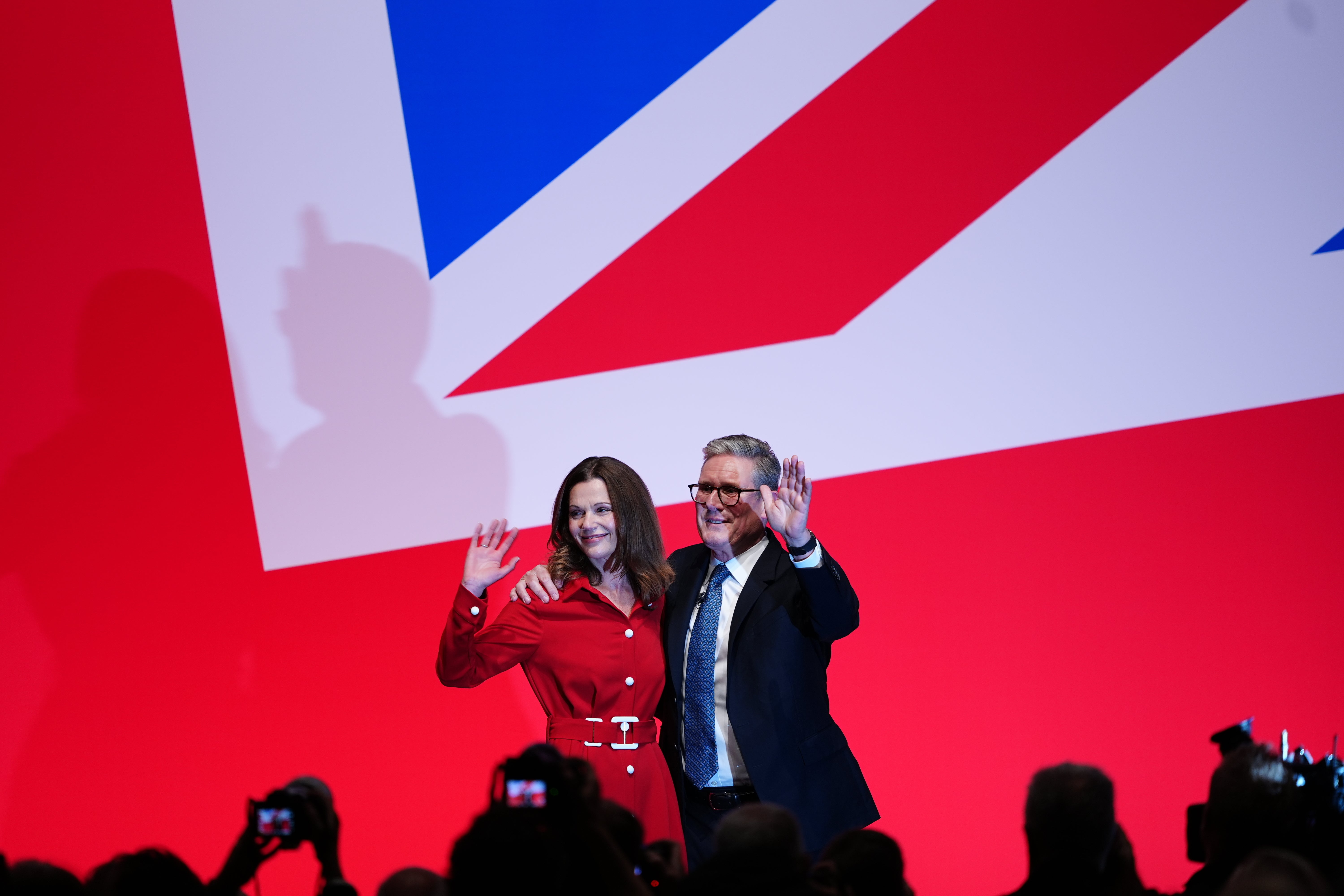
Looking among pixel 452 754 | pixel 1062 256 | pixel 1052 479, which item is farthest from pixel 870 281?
pixel 452 754

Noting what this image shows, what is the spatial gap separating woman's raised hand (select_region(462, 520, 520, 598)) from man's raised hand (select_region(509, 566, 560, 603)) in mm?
41

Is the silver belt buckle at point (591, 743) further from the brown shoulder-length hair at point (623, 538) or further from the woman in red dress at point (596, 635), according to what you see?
the brown shoulder-length hair at point (623, 538)

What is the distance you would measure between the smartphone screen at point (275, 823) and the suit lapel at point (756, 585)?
0.97m

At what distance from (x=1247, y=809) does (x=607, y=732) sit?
1.18 meters

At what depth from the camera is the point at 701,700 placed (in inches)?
98.3

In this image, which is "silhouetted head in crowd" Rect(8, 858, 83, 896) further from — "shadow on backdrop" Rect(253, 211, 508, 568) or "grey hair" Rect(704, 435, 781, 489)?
"shadow on backdrop" Rect(253, 211, 508, 568)

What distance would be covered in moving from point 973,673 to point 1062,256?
1207 mm

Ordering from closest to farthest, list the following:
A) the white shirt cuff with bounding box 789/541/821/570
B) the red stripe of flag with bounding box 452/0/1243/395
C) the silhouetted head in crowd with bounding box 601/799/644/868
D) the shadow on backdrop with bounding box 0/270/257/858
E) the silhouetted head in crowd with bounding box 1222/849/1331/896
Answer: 1. the silhouetted head in crowd with bounding box 1222/849/1331/896
2. the silhouetted head in crowd with bounding box 601/799/644/868
3. the white shirt cuff with bounding box 789/541/821/570
4. the shadow on backdrop with bounding box 0/270/257/858
5. the red stripe of flag with bounding box 452/0/1243/395

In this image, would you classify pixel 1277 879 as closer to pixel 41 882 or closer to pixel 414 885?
pixel 414 885

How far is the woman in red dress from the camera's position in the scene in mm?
2438

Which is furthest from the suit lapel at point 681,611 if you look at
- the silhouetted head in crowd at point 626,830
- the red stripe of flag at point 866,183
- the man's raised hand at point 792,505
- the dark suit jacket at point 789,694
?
the red stripe of flag at point 866,183

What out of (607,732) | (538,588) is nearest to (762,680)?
(607,732)

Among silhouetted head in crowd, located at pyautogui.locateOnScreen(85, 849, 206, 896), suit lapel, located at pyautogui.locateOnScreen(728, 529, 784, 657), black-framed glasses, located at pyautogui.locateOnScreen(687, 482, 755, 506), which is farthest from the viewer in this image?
black-framed glasses, located at pyautogui.locateOnScreen(687, 482, 755, 506)

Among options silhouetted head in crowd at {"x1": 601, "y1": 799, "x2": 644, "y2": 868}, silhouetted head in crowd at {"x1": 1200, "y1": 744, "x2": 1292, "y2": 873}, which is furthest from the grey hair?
silhouetted head in crowd at {"x1": 1200, "y1": 744, "x2": 1292, "y2": 873}
